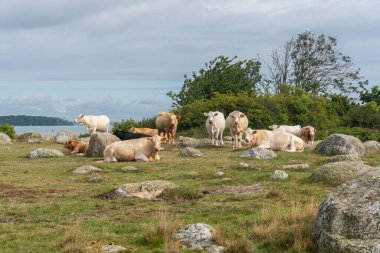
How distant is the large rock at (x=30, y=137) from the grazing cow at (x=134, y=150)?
17477mm

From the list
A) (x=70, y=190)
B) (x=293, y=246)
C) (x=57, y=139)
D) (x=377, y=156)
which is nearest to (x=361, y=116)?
(x=377, y=156)

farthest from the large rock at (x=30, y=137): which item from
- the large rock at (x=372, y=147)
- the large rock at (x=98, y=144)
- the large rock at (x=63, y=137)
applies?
the large rock at (x=372, y=147)

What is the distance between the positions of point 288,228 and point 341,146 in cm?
1726

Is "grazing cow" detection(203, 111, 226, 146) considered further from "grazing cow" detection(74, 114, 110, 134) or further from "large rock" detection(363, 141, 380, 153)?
"grazing cow" detection(74, 114, 110, 134)

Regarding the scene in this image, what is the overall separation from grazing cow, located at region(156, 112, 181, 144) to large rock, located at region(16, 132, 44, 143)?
33.4 ft

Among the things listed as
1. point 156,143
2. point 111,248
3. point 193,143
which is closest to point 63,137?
point 193,143

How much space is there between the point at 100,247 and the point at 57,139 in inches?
1193

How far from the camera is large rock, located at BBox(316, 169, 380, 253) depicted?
8349 mm

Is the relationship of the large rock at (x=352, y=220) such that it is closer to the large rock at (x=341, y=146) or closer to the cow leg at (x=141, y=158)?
the cow leg at (x=141, y=158)

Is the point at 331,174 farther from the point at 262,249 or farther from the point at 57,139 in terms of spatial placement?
the point at 57,139

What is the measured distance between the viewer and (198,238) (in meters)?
9.86

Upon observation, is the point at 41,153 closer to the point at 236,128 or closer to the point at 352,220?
the point at 236,128

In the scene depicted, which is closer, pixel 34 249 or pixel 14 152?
pixel 34 249

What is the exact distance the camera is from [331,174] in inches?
643
